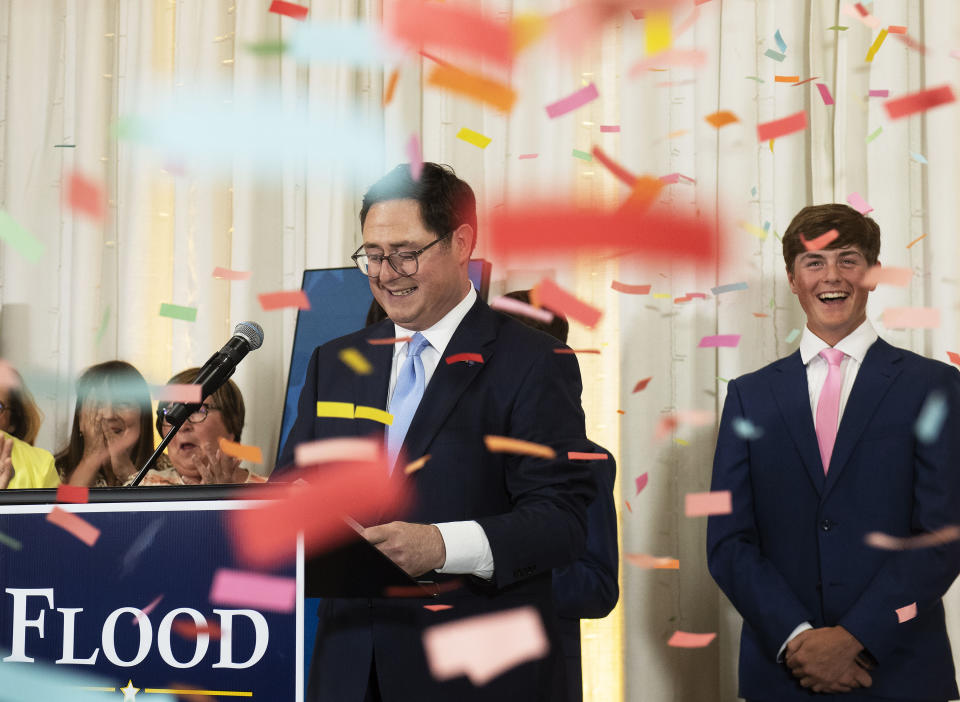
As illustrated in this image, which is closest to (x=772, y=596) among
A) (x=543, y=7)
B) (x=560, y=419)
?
(x=560, y=419)

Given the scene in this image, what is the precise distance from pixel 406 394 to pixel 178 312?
6.81 feet

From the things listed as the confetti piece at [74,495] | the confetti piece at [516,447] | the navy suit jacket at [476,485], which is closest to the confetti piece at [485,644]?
the navy suit jacket at [476,485]

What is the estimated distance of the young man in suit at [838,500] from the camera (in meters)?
2.14

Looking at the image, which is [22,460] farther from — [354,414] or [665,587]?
[665,587]

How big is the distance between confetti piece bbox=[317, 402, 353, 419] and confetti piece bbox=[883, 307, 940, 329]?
179 centimetres

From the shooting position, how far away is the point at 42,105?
155 inches

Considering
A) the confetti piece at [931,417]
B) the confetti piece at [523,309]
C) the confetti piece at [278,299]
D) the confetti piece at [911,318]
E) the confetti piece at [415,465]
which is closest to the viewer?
the confetti piece at [415,465]

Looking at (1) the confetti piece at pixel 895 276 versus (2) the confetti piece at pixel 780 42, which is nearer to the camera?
(1) the confetti piece at pixel 895 276

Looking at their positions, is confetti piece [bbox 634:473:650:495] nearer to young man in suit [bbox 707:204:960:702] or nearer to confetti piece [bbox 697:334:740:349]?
confetti piece [bbox 697:334:740:349]

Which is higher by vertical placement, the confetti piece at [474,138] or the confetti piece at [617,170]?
the confetti piece at [474,138]

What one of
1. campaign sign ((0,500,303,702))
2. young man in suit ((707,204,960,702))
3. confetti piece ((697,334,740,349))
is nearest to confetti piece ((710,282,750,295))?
confetti piece ((697,334,740,349))

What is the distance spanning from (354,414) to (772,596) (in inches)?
39.8

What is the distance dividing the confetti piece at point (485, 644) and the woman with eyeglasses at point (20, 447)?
1.73m

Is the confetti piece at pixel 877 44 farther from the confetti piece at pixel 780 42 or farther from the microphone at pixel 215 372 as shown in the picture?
the microphone at pixel 215 372
